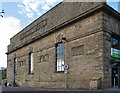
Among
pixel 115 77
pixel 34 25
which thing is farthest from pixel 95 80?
pixel 34 25

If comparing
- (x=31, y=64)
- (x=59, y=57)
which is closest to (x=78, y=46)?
(x=59, y=57)

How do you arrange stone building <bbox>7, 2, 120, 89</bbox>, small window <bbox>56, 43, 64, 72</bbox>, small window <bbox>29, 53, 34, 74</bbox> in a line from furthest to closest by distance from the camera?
small window <bbox>29, 53, 34, 74</bbox> < small window <bbox>56, 43, 64, 72</bbox> < stone building <bbox>7, 2, 120, 89</bbox>

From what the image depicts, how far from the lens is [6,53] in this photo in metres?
43.2

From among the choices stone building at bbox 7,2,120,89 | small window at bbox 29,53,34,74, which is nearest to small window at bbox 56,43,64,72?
stone building at bbox 7,2,120,89

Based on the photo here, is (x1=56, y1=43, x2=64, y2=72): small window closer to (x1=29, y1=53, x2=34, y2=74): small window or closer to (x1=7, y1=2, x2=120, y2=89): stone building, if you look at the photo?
(x1=7, y1=2, x2=120, y2=89): stone building

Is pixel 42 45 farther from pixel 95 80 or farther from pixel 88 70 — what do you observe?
pixel 95 80

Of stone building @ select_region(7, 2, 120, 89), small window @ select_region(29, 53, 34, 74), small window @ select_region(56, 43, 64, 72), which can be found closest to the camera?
stone building @ select_region(7, 2, 120, 89)

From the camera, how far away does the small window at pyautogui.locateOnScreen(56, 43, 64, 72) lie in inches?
823

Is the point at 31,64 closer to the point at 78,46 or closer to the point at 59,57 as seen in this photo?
the point at 59,57

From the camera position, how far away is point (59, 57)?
70.2 ft

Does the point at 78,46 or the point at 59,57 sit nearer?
the point at 78,46

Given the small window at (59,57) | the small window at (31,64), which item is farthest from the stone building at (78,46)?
the small window at (31,64)

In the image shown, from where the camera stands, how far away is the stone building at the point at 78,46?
51.3 feet

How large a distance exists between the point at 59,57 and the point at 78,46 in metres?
4.22
